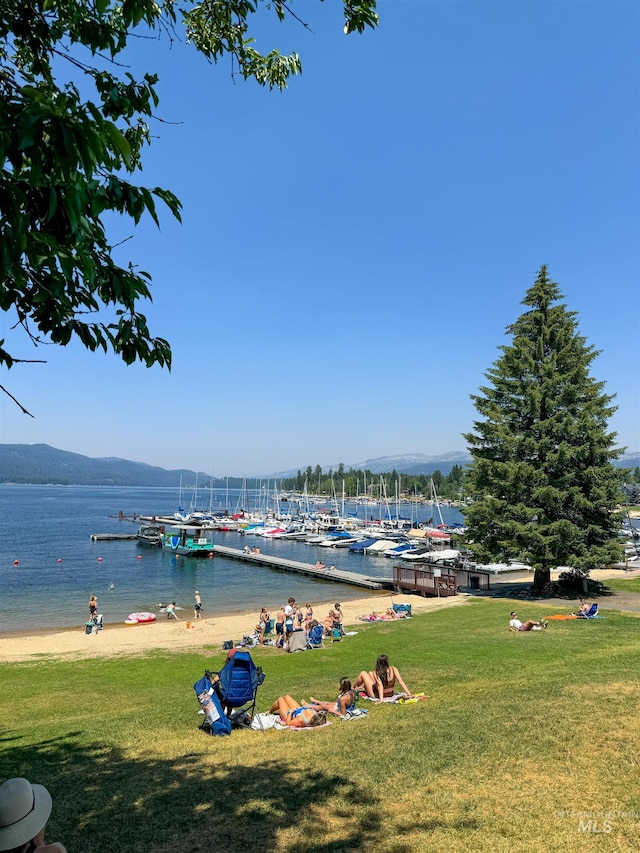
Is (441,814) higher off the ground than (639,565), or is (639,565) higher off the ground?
(441,814)

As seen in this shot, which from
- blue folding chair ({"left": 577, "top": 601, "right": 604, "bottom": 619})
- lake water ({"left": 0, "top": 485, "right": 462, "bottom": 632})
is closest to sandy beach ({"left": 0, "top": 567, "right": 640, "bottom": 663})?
lake water ({"left": 0, "top": 485, "right": 462, "bottom": 632})

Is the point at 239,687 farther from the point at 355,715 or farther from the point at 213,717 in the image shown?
the point at 355,715

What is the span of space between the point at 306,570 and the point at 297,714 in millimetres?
40965

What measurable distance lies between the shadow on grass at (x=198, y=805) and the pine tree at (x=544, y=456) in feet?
67.3

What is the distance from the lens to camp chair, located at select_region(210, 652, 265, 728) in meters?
9.32

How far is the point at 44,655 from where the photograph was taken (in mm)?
19625

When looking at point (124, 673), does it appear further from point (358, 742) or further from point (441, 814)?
point (441, 814)

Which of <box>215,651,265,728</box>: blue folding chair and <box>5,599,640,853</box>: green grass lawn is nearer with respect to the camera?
<box>5,599,640,853</box>: green grass lawn

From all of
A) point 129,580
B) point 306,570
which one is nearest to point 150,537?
point 129,580

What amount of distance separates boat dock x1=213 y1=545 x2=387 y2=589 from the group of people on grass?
100 feet

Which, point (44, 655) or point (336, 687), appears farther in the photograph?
point (44, 655)

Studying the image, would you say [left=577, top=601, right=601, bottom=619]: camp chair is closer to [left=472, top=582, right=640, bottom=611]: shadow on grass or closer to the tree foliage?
[left=472, top=582, right=640, bottom=611]: shadow on grass

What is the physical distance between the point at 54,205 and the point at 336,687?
11.5 metres

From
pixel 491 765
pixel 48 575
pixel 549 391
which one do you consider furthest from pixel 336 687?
pixel 48 575
